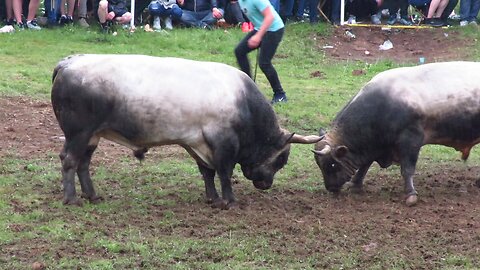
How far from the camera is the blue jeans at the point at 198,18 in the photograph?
20672 mm

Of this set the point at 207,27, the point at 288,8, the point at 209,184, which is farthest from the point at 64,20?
A: the point at 209,184

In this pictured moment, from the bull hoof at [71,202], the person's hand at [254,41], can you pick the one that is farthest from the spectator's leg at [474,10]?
the bull hoof at [71,202]

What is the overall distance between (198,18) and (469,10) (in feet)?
20.0

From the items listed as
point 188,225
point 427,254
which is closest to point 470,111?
point 427,254

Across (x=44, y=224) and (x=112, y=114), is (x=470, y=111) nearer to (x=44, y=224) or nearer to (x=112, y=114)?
(x=112, y=114)

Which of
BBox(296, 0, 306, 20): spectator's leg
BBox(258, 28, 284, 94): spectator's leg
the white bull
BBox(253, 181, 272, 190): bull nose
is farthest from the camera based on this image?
BBox(296, 0, 306, 20): spectator's leg

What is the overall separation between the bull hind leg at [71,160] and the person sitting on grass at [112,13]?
10401 mm

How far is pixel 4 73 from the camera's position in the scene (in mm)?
15609

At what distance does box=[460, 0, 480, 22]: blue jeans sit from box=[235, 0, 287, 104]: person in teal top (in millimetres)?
8746

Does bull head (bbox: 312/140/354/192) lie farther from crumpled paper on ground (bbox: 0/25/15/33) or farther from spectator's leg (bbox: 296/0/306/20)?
spectator's leg (bbox: 296/0/306/20)

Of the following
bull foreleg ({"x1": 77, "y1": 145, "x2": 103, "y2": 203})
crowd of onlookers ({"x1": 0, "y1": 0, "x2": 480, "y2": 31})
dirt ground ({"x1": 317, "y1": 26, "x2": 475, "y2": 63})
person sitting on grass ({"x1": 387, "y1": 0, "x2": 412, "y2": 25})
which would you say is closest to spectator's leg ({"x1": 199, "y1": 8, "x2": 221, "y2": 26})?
crowd of onlookers ({"x1": 0, "y1": 0, "x2": 480, "y2": 31})

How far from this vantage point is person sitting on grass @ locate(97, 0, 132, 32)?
1969 cm

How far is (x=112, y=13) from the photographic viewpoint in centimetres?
1978

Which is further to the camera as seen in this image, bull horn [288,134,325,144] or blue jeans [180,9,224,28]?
blue jeans [180,9,224,28]
